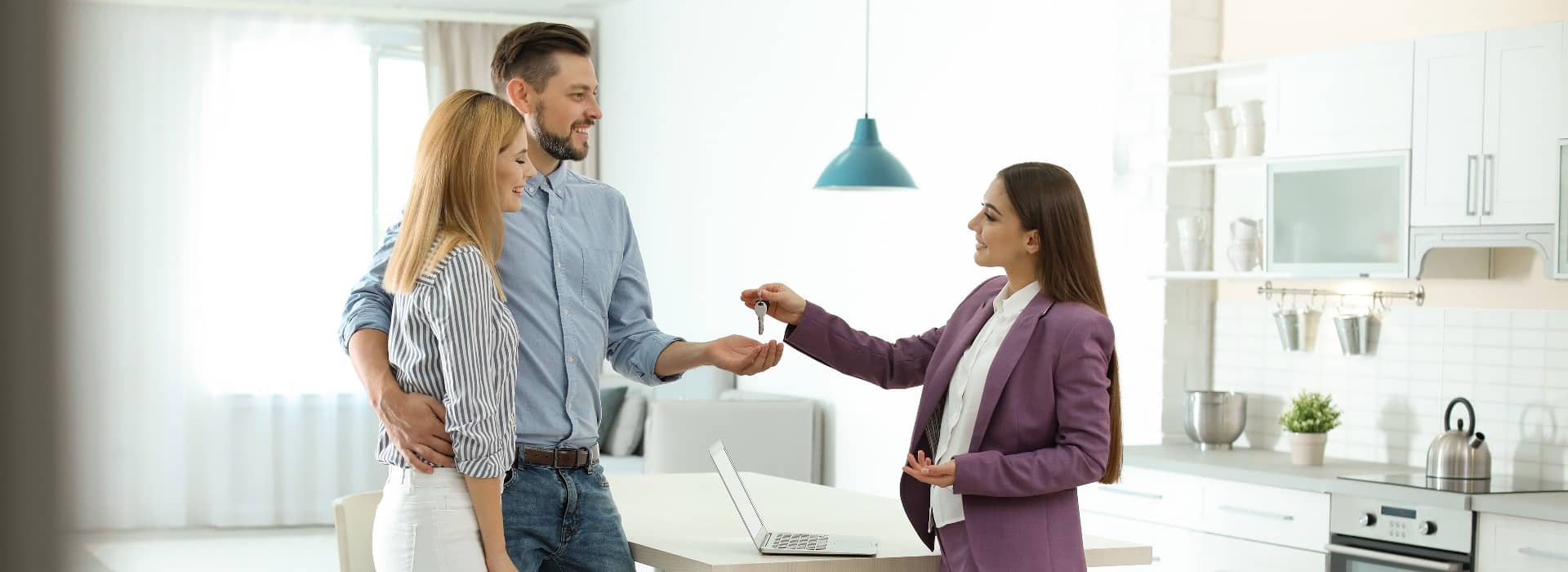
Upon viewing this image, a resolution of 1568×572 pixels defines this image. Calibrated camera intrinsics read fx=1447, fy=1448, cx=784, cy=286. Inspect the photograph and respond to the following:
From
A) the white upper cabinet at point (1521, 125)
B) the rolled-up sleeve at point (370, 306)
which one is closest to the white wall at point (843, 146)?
the white upper cabinet at point (1521, 125)

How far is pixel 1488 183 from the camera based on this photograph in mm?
3740

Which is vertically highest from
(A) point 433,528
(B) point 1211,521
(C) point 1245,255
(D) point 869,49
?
(D) point 869,49

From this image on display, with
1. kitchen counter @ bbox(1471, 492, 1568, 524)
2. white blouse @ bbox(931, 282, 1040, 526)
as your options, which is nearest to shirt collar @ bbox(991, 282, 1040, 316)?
white blouse @ bbox(931, 282, 1040, 526)

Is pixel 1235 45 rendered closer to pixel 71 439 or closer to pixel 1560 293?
pixel 1560 293

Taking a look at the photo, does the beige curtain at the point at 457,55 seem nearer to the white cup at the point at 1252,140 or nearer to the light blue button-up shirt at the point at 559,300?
the white cup at the point at 1252,140

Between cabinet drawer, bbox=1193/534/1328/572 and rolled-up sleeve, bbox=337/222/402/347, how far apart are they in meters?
2.69

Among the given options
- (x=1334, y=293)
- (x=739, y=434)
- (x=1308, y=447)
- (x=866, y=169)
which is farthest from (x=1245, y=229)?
(x=739, y=434)

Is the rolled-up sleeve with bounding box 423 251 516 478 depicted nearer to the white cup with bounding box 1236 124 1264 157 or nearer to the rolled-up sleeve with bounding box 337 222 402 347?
the rolled-up sleeve with bounding box 337 222 402 347

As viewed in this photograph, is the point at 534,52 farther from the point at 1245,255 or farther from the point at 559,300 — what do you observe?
the point at 1245,255

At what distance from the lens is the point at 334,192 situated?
765 centimetres

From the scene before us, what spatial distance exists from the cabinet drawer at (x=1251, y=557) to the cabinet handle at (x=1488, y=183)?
99cm

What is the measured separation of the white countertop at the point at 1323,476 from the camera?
3338mm

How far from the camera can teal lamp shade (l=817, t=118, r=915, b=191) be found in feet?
15.2

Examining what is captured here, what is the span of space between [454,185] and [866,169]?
114 inches
